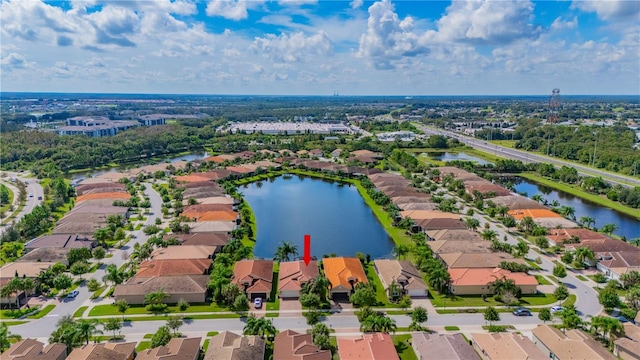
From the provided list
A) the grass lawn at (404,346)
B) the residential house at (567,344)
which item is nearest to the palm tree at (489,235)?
the residential house at (567,344)

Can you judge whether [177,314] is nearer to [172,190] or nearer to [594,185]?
[172,190]

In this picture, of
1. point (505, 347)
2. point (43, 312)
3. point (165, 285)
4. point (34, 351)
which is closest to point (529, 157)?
point (505, 347)

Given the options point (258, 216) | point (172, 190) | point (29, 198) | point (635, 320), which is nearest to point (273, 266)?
point (258, 216)

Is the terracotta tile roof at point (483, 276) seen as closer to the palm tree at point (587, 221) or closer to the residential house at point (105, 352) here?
the palm tree at point (587, 221)

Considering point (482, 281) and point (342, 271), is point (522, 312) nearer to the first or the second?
point (482, 281)

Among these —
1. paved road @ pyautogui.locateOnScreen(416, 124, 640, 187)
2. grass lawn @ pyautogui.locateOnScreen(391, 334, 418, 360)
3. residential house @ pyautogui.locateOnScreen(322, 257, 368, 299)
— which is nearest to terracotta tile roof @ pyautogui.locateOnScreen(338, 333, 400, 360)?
grass lawn @ pyautogui.locateOnScreen(391, 334, 418, 360)
